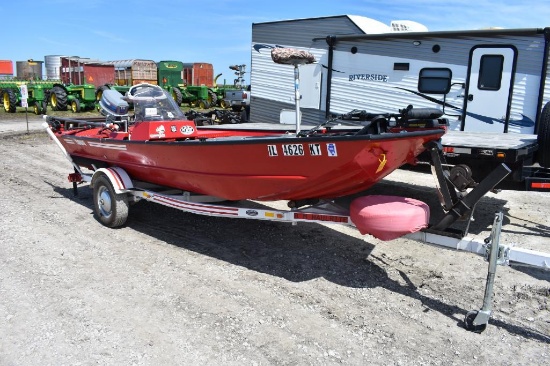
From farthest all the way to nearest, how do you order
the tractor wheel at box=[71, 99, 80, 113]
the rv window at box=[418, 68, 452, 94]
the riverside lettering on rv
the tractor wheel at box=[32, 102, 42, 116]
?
the tractor wheel at box=[32, 102, 42, 116] < the tractor wheel at box=[71, 99, 80, 113] < the riverside lettering on rv < the rv window at box=[418, 68, 452, 94]

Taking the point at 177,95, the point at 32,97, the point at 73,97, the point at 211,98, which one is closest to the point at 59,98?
the point at 73,97

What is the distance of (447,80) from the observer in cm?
751

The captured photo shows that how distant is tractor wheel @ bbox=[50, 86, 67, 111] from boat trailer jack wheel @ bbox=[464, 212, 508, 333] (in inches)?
809

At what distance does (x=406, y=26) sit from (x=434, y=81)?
1.40 metres

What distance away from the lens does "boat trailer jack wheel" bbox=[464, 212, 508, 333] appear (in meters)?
3.32

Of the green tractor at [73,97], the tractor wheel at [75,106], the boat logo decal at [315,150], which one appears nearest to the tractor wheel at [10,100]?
the green tractor at [73,97]

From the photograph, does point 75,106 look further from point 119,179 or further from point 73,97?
point 119,179

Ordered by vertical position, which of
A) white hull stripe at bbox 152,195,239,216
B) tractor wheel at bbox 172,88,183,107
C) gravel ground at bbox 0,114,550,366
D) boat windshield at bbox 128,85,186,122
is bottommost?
gravel ground at bbox 0,114,550,366

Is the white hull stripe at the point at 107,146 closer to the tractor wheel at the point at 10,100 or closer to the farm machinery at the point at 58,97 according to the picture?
the farm machinery at the point at 58,97

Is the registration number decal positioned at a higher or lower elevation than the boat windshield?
lower

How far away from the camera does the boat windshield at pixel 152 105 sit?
588 centimetres

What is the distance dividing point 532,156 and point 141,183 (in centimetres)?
442

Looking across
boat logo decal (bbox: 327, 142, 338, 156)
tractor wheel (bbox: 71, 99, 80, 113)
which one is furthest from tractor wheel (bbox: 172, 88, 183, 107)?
boat logo decal (bbox: 327, 142, 338, 156)

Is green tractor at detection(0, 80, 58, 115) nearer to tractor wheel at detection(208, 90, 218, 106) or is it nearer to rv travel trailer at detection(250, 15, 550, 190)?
tractor wheel at detection(208, 90, 218, 106)
